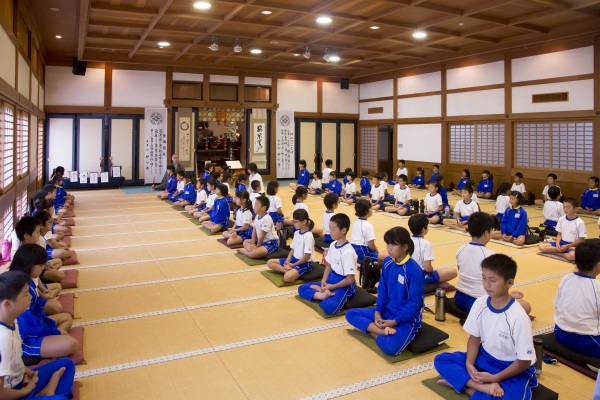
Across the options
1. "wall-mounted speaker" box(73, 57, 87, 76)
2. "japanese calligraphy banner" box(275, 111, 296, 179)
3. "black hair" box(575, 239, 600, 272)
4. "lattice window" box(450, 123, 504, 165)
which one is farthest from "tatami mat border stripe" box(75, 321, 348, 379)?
"japanese calligraphy banner" box(275, 111, 296, 179)

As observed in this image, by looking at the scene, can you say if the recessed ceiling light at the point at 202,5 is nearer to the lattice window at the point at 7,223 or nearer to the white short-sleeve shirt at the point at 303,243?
the lattice window at the point at 7,223

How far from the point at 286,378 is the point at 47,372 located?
1588 millimetres

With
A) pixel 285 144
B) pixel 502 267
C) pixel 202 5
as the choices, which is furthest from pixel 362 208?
pixel 285 144

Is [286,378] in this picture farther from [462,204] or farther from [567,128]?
[567,128]

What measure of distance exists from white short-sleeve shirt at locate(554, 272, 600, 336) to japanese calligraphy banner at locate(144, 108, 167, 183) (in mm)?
14439

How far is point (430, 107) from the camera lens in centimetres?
1586

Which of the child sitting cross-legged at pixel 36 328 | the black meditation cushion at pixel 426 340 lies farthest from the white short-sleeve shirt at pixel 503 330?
the child sitting cross-legged at pixel 36 328

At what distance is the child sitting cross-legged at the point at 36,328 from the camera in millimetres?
3412

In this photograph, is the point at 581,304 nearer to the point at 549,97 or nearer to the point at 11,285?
the point at 11,285

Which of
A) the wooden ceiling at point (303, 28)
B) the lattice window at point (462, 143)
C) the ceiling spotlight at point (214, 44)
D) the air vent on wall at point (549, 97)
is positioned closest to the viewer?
the wooden ceiling at point (303, 28)

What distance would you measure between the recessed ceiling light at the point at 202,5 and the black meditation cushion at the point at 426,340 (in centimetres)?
761

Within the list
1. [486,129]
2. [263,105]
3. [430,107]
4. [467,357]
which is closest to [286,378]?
[467,357]

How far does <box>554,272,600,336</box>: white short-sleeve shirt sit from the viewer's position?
11.6 ft

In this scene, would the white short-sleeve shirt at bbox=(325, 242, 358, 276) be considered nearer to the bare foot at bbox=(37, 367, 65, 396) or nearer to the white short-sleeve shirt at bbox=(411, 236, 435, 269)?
the white short-sleeve shirt at bbox=(411, 236, 435, 269)
